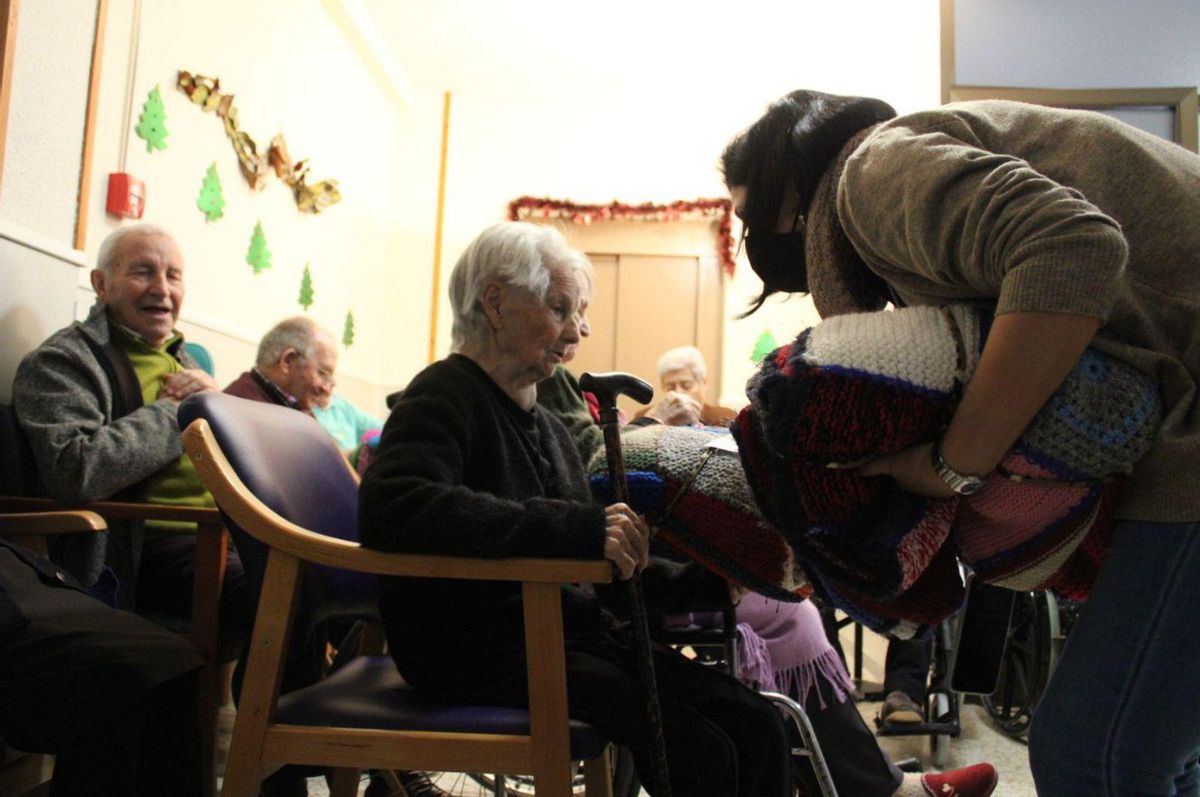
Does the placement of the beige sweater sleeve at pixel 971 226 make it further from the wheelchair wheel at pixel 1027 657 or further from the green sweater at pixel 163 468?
the wheelchair wheel at pixel 1027 657

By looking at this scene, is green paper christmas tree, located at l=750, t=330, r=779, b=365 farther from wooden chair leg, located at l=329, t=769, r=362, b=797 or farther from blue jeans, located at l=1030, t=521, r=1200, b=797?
blue jeans, located at l=1030, t=521, r=1200, b=797

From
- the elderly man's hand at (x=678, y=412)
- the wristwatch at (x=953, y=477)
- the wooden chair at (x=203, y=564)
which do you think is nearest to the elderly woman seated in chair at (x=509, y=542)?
the wristwatch at (x=953, y=477)

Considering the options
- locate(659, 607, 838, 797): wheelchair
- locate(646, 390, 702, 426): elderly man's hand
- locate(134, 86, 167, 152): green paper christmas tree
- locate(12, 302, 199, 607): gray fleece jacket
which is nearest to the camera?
locate(659, 607, 838, 797): wheelchair

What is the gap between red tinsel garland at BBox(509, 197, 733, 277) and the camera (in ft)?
20.4

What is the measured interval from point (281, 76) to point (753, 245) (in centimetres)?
399

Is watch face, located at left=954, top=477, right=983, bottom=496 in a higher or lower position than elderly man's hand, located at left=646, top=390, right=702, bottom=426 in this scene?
lower

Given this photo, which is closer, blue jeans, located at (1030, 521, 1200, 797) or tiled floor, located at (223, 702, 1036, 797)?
blue jeans, located at (1030, 521, 1200, 797)

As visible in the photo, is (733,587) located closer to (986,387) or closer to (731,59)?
(986,387)

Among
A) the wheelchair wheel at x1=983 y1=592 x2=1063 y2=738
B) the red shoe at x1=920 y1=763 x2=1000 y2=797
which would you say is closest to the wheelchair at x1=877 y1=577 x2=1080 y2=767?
the wheelchair wheel at x1=983 y1=592 x2=1063 y2=738

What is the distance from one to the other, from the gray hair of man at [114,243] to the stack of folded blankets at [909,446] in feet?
6.69

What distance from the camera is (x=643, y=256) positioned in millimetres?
6320

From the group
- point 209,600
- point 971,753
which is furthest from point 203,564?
point 971,753

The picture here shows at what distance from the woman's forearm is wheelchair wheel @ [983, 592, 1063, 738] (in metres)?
2.35

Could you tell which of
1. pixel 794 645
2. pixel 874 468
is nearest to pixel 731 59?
pixel 794 645
